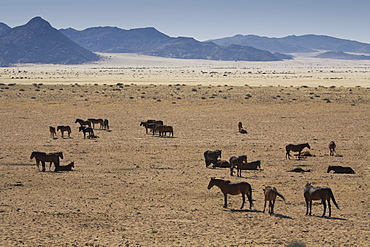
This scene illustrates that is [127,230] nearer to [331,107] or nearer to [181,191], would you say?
[181,191]

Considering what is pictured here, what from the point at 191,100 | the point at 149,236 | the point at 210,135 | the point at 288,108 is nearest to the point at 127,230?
the point at 149,236

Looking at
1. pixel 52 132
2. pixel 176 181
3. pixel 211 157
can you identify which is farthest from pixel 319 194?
pixel 52 132

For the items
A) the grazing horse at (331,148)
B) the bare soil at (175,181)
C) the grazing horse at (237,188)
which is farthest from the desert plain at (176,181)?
the grazing horse at (237,188)

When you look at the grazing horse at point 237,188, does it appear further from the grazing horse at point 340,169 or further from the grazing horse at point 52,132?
the grazing horse at point 52,132

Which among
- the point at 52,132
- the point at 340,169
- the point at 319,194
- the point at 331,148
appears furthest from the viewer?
the point at 52,132

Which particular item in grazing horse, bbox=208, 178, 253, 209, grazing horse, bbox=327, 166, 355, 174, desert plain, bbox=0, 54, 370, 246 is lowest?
desert plain, bbox=0, 54, 370, 246

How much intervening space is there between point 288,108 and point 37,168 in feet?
94.0

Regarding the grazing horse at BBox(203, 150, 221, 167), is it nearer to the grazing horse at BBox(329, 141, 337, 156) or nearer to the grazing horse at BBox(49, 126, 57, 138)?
the grazing horse at BBox(329, 141, 337, 156)

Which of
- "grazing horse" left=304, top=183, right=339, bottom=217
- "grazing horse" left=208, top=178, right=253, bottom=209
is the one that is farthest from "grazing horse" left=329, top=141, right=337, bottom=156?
"grazing horse" left=304, top=183, right=339, bottom=217

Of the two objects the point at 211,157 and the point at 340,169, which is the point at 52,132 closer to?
the point at 211,157

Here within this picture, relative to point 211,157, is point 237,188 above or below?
above

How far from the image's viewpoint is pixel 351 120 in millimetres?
36562

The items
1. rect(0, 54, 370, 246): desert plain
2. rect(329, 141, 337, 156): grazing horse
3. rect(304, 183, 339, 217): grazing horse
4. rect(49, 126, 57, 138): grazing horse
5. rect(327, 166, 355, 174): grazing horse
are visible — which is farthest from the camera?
rect(49, 126, 57, 138): grazing horse

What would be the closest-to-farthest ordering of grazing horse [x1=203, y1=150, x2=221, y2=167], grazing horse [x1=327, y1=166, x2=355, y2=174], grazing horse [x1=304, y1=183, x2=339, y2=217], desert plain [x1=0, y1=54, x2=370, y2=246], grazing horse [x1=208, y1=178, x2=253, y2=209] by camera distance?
desert plain [x1=0, y1=54, x2=370, y2=246] < grazing horse [x1=304, y1=183, x2=339, y2=217] < grazing horse [x1=208, y1=178, x2=253, y2=209] < grazing horse [x1=327, y1=166, x2=355, y2=174] < grazing horse [x1=203, y1=150, x2=221, y2=167]
